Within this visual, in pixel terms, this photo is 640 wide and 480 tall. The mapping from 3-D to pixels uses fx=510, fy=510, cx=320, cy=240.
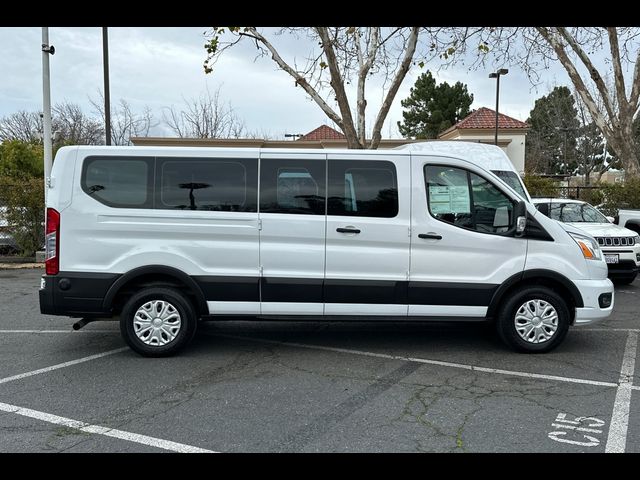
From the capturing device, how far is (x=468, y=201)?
5.38 meters

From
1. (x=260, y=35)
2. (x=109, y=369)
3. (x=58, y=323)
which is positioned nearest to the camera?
(x=109, y=369)

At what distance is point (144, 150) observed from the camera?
Answer: 5270 mm

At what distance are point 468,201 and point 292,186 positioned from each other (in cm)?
186

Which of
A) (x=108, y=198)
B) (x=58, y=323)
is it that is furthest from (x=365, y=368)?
(x=58, y=323)

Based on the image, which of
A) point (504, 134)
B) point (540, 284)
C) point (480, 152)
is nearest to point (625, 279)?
point (480, 152)

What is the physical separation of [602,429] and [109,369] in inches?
172

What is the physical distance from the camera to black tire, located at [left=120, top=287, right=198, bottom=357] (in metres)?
5.25

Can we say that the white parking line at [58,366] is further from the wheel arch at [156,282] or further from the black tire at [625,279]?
the black tire at [625,279]

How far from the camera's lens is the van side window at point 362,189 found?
531cm

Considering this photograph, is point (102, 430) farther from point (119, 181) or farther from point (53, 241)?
point (119, 181)

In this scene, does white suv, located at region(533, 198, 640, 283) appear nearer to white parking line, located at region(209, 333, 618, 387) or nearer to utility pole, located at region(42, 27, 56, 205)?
white parking line, located at region(209, 333, 618, 387)

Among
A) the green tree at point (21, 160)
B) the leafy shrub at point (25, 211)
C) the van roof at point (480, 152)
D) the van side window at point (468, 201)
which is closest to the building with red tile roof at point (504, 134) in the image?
the van roof at point (480, 152)
